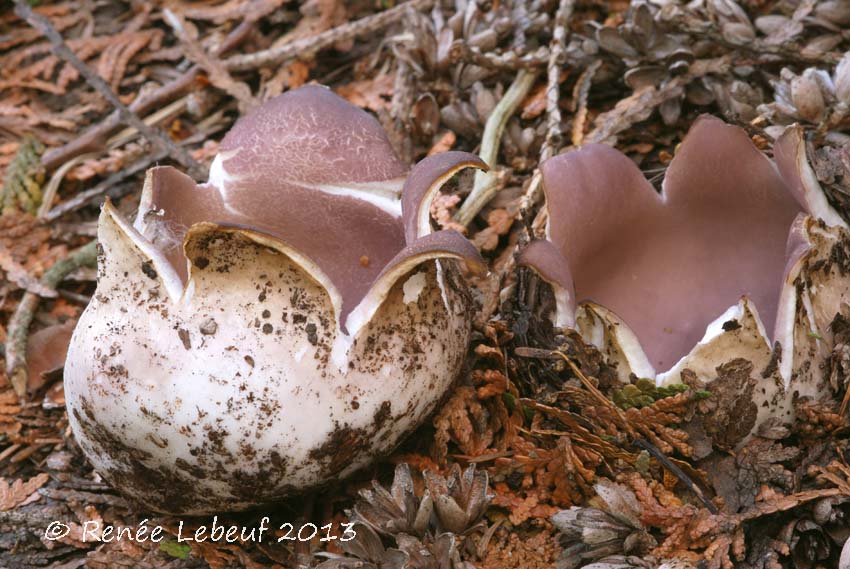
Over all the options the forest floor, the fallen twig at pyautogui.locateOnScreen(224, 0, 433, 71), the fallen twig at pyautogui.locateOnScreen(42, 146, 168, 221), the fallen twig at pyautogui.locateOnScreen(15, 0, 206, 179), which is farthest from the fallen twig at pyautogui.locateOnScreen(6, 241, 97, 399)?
the fallen twig at pyautogui.locateOnScreen(224, 0, 433, 71)

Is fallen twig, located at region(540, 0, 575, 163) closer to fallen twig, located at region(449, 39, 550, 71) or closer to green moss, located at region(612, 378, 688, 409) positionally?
fallen twig, located at region(449, 39, 550, 71)

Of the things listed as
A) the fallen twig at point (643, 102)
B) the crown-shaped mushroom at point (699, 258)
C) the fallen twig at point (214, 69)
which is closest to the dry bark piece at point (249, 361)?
the crown-shaped mushroom at point (699, 258)

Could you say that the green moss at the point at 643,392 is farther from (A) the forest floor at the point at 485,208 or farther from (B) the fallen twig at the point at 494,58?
(B) the fallen twig at the point at 494,58

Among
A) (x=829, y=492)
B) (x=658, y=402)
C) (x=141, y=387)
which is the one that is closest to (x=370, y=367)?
(x=141, y=387)

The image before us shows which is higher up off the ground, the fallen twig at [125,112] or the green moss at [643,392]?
the fallen twig at [125,112]
